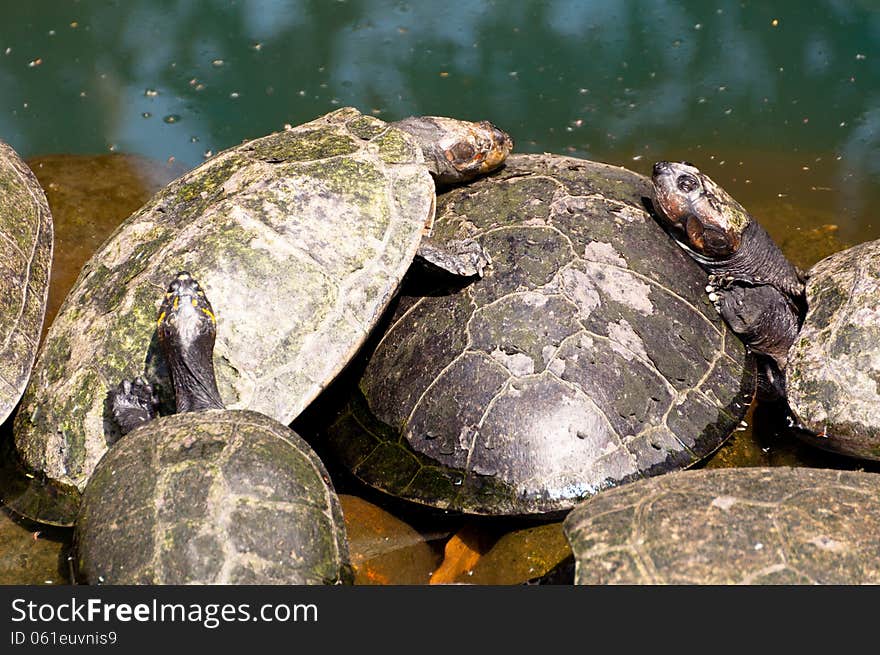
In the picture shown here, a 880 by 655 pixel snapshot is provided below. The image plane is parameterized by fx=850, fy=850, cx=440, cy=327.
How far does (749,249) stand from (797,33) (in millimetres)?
4535

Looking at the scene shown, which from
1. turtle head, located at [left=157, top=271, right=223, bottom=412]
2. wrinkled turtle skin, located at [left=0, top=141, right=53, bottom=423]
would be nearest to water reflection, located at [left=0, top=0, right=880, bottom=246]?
wrinkled turtle skin, located at [left=0, top=141, right=53, bottom=423]

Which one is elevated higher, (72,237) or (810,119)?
(810,119)

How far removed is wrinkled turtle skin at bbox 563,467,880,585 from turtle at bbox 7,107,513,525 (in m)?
1.69

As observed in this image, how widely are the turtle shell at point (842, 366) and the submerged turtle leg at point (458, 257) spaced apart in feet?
6.47

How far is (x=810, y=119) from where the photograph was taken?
782 centimetres

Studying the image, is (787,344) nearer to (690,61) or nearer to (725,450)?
(725,450)

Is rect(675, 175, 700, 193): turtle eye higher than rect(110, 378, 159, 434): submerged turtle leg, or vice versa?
rect(675, 175, 700, 193): turtle eye

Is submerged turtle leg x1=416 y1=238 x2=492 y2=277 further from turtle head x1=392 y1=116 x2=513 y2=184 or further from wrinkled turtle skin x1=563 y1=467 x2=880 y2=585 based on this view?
wrinkled turtle skin x1=563 y1=467 x2=880 y2=585

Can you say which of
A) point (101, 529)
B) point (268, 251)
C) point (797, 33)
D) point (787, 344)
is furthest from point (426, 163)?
point (797, 33)

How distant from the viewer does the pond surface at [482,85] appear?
24.0 ft

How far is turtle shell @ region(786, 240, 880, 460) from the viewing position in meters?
4.73

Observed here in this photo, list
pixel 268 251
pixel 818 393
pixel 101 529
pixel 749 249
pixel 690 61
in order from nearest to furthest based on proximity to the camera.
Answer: pixel 101 529, pixel 268 251, pixel 818 393, pixel 749 249, pixel 690 61

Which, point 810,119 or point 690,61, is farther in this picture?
point 690,61

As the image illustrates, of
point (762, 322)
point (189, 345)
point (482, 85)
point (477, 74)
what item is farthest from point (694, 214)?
point (477, 74)
